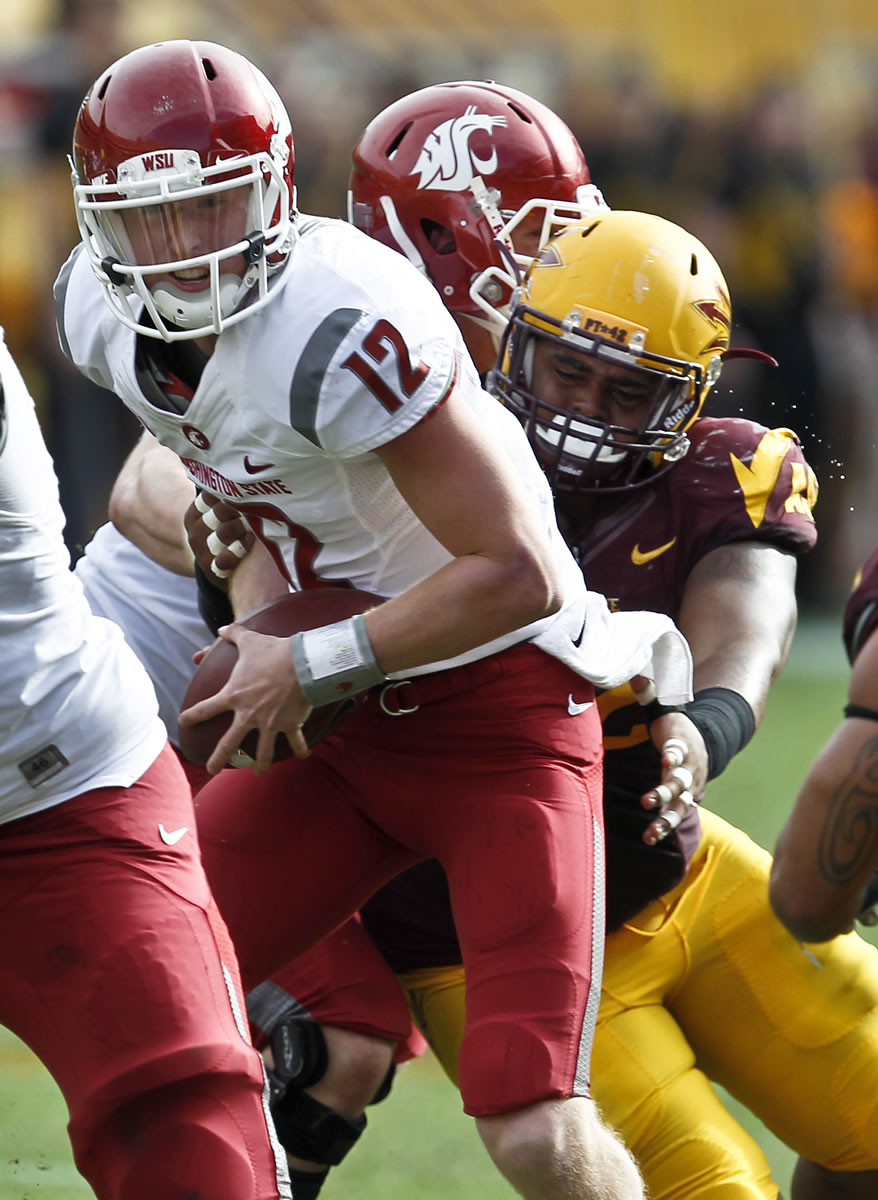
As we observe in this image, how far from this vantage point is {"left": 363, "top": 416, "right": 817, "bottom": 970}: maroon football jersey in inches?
127

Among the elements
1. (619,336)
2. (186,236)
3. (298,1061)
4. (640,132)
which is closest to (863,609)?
(619,336)

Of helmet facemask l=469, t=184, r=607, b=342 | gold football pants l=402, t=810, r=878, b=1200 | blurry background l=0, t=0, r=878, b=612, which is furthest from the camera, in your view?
blurry background l=0, t=0, r=878, b=612

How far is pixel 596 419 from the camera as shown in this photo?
10.6ft

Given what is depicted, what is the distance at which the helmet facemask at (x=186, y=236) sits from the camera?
2693 mm

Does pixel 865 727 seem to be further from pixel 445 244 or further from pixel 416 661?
pixel 445 244

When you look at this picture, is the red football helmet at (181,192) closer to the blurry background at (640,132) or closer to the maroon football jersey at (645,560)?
the maroon football jersey at (645,560)

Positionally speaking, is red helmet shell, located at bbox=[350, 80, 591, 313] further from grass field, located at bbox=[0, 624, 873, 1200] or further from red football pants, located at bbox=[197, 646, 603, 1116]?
grass field, located at bbox=[0, 624, 873, 1200]

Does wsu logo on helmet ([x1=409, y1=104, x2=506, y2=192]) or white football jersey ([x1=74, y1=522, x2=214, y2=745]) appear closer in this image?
wsu logo on helmet ([x1=409, y1=104, x2=506, y2=192])

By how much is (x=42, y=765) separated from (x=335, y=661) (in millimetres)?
449

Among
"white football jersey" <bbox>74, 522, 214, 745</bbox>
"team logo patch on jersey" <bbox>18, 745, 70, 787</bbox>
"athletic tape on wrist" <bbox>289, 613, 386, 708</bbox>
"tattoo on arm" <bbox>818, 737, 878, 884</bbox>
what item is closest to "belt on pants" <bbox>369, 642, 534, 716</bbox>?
"athletic tape on wrist" <bbox>289, 613, 386, 708</bbox>

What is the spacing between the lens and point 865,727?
2.27m

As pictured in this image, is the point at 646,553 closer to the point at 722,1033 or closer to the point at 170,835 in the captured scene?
the point at 722,1033

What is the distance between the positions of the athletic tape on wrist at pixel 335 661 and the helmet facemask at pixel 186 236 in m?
0.47

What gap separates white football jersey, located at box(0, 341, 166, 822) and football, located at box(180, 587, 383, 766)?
0.84 feet
